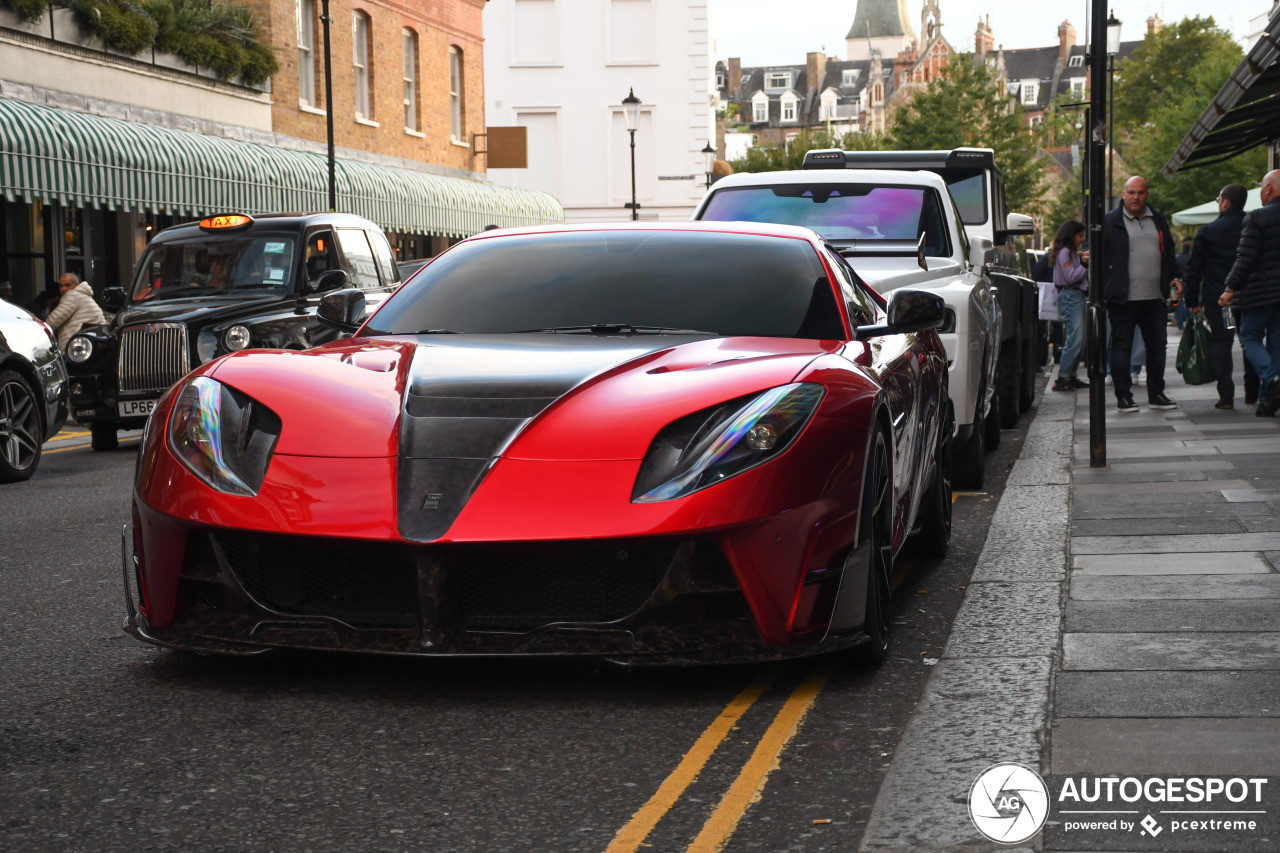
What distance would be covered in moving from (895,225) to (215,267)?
6330 mm

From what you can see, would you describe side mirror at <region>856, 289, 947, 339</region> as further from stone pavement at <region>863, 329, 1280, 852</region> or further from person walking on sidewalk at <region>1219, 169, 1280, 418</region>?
person walking on sidewalk at <region>1219, 169, 1280, 418</region>

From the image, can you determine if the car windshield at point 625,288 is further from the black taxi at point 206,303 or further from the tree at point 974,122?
the tree at point 974,122

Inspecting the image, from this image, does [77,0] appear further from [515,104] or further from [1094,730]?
[515,104]

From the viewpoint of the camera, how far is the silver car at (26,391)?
417 inches

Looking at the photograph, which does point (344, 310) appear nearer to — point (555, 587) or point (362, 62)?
point (555, 587)

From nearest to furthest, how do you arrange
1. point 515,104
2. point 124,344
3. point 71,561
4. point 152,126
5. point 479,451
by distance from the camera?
point 479,451 < point 71,561 < point 124,344 < point 152,126 < point 515,104

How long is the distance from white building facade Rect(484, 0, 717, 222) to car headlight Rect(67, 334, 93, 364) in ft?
148

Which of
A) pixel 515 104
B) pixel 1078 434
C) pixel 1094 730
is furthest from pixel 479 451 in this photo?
pixel 515 104

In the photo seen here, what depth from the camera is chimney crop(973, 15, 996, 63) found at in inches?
6609

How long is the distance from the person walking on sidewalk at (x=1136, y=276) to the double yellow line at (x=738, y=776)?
9313 mm

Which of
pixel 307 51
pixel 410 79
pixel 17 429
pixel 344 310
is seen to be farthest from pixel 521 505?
pixel 410 79

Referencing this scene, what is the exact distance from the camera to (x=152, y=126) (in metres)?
24.6

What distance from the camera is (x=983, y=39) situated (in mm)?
169750

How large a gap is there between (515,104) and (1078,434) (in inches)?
1913
